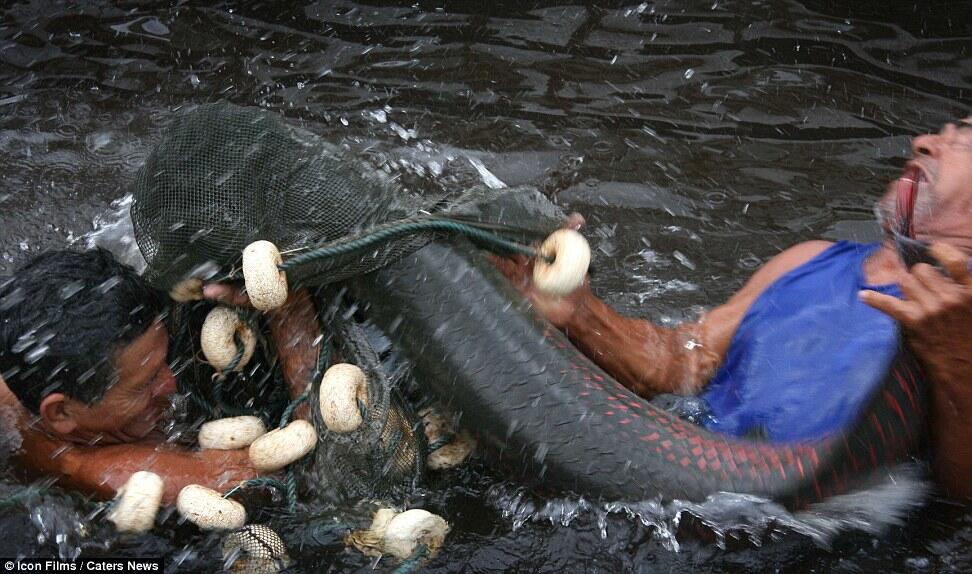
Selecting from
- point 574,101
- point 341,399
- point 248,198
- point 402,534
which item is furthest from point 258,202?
point 574,101

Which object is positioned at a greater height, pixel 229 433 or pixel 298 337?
pixel 298 337

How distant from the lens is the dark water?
4.45m

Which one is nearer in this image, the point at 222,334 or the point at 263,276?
the point at 263,276

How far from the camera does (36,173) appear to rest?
4723 millimetres

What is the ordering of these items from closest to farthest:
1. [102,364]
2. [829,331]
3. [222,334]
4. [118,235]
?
[222,334] < [102,364] < [829,331] < [118,235]

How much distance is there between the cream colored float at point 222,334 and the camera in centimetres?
252

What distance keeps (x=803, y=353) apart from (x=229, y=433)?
1.81 m

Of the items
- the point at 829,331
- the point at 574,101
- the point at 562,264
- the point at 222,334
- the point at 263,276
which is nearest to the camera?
the point at 263,276

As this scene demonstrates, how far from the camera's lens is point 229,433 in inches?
105

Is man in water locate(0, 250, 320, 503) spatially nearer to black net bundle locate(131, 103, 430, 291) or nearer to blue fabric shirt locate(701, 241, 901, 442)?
black net bundle locate(131, 103, 430, 291)

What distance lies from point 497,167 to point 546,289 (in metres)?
2.44

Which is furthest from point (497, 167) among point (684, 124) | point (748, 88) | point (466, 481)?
point (466, 481)

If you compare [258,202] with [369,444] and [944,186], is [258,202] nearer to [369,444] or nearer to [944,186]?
[369,444]

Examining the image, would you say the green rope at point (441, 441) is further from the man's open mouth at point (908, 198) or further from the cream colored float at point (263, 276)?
the man's open mouth at point (908, 198)
